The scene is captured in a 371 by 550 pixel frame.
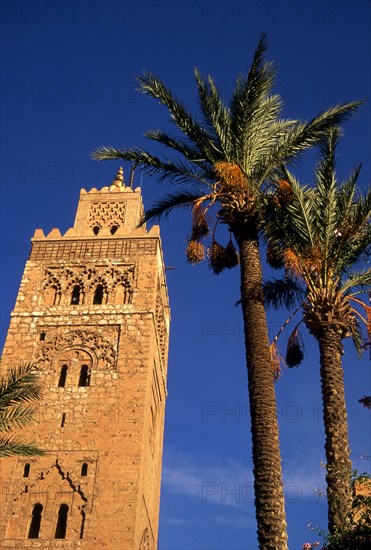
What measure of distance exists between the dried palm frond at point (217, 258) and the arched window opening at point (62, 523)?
998 cm

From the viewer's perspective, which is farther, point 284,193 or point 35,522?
point 35,522

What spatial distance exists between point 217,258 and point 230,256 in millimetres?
239

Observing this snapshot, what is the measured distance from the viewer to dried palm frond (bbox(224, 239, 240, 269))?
1262 centimetres

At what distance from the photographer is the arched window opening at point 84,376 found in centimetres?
2194

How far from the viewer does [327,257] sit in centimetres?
1188

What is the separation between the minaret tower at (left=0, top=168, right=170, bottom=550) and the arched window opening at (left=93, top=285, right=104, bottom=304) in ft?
0.12

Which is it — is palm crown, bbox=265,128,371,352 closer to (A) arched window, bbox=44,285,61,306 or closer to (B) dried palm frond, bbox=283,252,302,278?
(B) dried palm frond, bbox=283,252,302,278

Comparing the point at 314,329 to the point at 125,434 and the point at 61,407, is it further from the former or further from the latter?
the point at 61,407

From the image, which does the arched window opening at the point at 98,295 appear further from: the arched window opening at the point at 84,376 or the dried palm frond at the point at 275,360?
the dried palm frond at the point at 275,360

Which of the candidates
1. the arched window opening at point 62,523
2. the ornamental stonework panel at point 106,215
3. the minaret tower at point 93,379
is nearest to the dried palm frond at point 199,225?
the minaret tower at point 93,379

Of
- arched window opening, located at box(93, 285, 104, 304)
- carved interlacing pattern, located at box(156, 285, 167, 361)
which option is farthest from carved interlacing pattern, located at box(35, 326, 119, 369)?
carved interlacing pattern, located at box(156, 285, 167, 361)

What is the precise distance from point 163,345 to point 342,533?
57.3ft

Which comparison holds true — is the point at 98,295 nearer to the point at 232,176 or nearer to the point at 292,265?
the point at 232,176

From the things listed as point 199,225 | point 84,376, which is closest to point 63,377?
point 84,376
